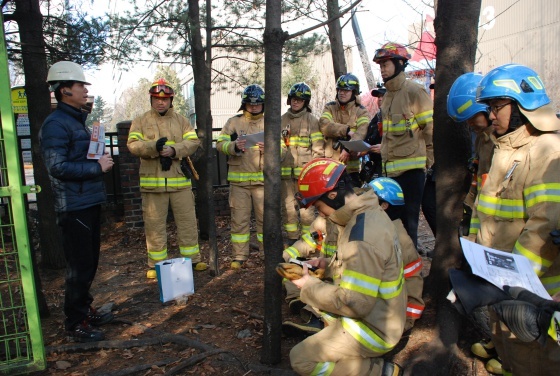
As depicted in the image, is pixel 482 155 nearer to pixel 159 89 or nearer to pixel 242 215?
pixel 242 215

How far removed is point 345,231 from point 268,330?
1.11 metres

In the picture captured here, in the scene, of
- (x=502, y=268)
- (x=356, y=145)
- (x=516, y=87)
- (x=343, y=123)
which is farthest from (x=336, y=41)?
(x=502, y=268)

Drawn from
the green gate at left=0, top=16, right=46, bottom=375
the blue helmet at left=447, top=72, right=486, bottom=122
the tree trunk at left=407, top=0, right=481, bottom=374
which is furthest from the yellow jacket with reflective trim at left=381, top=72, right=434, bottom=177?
the green gate at left=0, top=16, right=46, bottom=375

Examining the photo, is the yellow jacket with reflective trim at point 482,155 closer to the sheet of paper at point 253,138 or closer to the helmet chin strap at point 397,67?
the helmet chin strap at point 397,67

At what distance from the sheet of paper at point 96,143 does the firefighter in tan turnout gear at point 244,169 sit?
210cm

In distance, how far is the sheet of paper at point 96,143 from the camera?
418cm

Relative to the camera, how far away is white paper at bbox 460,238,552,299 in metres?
2.30

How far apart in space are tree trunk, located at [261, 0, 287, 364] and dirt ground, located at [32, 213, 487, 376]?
0.87ft

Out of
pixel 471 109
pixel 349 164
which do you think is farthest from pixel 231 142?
pixel 471 109

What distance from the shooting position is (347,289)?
2758 mm

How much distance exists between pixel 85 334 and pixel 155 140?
2532 mm

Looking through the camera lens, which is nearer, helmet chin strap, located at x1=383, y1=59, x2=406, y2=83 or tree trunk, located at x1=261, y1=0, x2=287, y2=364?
tree trunk, located at x1=261, y1=0, x2=287, y2=364

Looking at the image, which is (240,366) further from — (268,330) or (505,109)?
(505,109)

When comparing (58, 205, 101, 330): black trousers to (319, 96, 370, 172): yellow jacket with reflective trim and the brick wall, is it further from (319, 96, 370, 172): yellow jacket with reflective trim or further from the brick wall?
the brick wall
